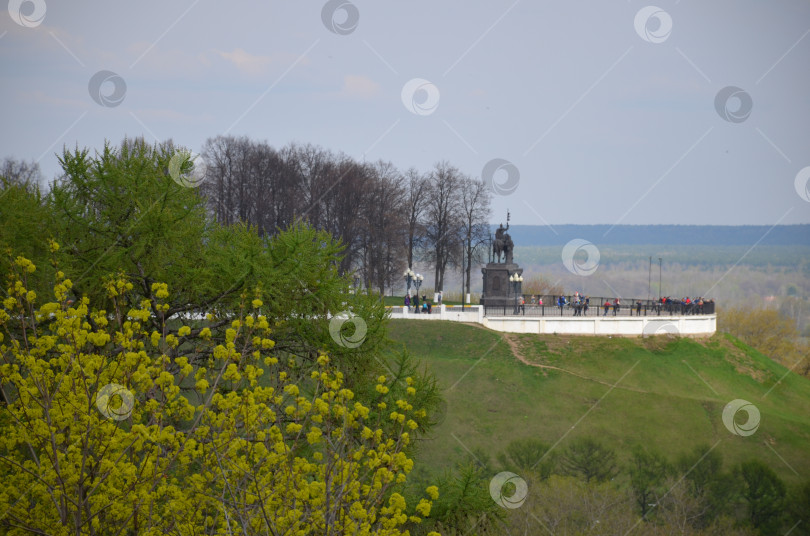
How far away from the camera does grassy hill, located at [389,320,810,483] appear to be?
1458 inches

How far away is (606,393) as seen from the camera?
1636 inches

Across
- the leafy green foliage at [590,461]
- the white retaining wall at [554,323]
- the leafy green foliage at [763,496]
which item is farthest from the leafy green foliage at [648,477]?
the white retaining wall at [554,323]

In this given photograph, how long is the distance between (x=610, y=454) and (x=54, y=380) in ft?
88.5

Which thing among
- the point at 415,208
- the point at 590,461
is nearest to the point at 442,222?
the point at 415,208

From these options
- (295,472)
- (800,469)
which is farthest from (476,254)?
(295,472)

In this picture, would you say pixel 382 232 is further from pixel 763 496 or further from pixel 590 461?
pixel 763 496

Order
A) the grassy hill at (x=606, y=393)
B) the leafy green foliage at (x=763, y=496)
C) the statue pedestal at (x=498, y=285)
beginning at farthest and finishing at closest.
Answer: the statue pedestal at (x=498, y=285), the grassy hill at (x=606, y=393), the leafy green foliage at (x=763, y=496)

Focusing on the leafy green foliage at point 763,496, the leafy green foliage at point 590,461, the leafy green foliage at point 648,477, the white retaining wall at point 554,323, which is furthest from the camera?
A: the white retaining wall at point 554,323

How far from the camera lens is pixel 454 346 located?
44562 mm

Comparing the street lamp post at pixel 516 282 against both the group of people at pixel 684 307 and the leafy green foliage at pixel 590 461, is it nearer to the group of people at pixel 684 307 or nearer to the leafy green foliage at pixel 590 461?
the group of people at pixel 684 307

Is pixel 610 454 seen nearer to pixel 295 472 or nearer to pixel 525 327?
pixel 525 327

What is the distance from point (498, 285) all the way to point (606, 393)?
12.6m

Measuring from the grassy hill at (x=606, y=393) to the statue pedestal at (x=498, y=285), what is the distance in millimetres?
5284

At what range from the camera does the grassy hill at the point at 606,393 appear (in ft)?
121
